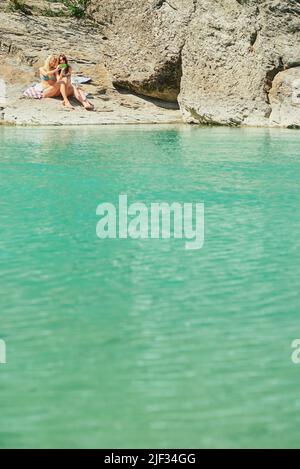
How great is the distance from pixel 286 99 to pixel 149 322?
10.0 meters

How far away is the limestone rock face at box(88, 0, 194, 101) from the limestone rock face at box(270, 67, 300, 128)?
2435mm

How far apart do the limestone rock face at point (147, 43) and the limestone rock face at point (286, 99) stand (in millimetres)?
2435

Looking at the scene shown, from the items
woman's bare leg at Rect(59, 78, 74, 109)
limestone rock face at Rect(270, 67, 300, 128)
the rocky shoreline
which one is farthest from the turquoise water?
woman's bare leg at Rect(59, 78, 74, 109)

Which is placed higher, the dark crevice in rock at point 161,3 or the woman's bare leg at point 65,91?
the dark crevice in rock at point 161,3

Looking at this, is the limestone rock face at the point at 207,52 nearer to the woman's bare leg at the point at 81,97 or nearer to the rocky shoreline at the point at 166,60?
the rocky shoreline at the point at 166,60

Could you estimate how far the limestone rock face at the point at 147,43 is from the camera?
1342 cm

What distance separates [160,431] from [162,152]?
6360 millimetres

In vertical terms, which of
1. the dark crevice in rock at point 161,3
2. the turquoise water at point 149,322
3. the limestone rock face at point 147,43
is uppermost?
the dark crevice in rock at point 161,3

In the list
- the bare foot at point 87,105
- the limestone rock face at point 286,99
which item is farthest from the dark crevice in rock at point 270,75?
the bare foot at point 87,105

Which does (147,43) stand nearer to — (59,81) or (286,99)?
(59,81)

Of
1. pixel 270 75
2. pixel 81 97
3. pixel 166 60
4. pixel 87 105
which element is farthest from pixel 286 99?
→ pixel 81 97

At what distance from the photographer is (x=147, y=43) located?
13.7 meters

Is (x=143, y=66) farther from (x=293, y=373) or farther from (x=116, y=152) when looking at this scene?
(x=293, y=373)

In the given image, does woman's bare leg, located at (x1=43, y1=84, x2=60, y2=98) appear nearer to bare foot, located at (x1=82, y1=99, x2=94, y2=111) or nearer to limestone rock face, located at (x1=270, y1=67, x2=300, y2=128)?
bare foot, located at (x1=82, y1=99, x2=94, y2=111)
